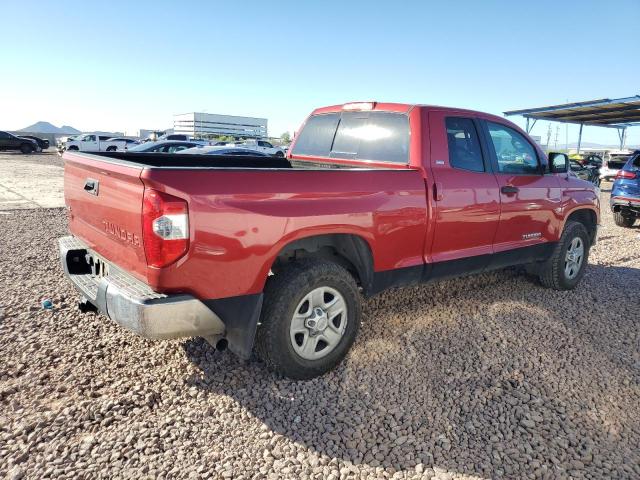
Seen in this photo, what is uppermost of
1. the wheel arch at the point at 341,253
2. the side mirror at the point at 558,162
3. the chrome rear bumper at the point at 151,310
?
the side mirror at the point at 558,162

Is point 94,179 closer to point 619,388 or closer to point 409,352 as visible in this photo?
point 409,352

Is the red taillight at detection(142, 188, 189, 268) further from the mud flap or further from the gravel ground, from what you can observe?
the gravel ground

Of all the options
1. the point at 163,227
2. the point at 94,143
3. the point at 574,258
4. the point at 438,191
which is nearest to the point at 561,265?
the point at 574,258

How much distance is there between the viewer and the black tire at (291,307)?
2967 mm

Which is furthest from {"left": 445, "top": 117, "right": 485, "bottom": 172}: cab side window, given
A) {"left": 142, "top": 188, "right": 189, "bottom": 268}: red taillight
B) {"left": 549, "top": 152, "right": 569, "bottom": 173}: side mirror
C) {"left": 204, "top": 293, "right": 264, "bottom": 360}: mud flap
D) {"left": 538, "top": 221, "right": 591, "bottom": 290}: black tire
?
{"left": 142, "top": 188, "right": 189, "bottom": 268}: red taillight

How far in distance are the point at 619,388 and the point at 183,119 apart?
105253 mm

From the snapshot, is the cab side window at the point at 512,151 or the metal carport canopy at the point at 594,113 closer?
the cab side window at the point at 512,151

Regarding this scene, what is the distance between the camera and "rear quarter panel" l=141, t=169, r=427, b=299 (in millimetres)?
2506

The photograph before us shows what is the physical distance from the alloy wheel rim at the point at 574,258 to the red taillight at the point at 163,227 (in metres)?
4.42

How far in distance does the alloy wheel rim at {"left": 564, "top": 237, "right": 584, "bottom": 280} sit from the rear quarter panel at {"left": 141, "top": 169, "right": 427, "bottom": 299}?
110 inches

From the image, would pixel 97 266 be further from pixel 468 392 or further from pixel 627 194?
pixel 627 194

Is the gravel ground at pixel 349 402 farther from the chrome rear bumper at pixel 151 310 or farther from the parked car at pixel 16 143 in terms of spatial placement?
the parked car at pixel 16 143

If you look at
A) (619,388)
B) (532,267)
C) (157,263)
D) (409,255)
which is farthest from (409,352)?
(532,267)

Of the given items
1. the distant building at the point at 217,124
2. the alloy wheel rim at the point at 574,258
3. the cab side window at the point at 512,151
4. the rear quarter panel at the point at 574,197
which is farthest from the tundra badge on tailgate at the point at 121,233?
the distant building at the point at 217,124
